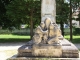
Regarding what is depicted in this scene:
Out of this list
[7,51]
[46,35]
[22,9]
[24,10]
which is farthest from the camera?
[24,10]

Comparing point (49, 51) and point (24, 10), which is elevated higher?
point (24, 10)

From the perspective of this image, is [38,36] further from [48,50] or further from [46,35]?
[48,50]

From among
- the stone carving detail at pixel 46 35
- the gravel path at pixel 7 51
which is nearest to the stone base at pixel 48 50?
the stone carving detail at pixel 46 35

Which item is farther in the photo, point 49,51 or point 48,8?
point 48,8

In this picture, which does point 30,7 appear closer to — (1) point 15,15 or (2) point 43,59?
(1) point 15,15

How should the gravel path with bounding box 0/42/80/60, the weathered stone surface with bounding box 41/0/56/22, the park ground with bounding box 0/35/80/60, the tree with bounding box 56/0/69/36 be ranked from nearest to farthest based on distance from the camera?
the weathered stone surface with bounding box 41/0/56/22 → the gravel path with bounding box 0/42/80/60 → the park ground with bounding box 0/35/80/60 → the tree with bounding box 56/0/69/36

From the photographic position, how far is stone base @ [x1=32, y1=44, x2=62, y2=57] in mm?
9742

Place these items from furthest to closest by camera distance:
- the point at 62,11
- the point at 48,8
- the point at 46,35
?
1. the point at 62,11
2. the point at 48,8
3. the point at 46,35

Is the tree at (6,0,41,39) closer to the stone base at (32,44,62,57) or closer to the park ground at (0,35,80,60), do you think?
the park ground at (0,35,80,60)

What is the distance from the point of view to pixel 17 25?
2567 cm

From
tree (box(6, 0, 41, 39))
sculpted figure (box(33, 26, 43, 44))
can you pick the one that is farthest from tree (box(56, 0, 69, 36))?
sculpted figure (box(33, 26, 43, 44))

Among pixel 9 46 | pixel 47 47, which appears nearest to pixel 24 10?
pixel 9 46

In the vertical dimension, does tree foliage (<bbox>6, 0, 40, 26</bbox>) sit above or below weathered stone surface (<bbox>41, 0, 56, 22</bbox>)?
below

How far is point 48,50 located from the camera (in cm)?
977
